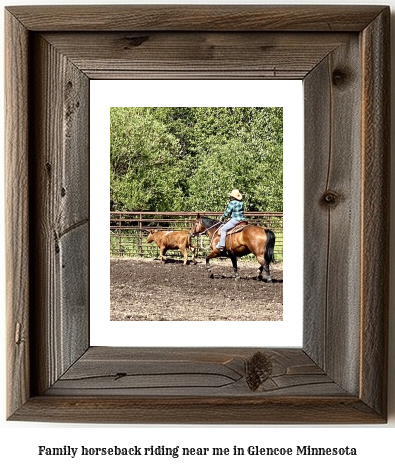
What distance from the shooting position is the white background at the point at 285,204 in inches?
27.0

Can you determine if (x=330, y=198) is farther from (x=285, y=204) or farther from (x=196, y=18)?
(x=196, y=18)

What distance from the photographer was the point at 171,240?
0.69m

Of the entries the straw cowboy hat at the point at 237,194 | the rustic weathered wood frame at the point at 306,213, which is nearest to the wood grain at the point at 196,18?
the rustic weathered wood frame at the point at 306,213

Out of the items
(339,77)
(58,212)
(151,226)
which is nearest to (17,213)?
(58,212)

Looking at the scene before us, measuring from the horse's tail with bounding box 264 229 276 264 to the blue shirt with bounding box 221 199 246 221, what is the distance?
36 millimetres

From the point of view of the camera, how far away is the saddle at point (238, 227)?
69 cm

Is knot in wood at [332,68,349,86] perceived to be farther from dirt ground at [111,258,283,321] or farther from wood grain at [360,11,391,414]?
dirt ground at [111,258,283,321]

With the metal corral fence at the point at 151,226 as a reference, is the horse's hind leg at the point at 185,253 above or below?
below

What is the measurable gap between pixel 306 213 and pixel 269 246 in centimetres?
5

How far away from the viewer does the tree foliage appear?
69 cm
